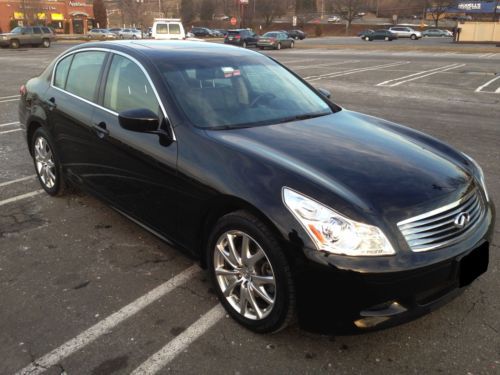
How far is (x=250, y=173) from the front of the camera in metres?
2.68

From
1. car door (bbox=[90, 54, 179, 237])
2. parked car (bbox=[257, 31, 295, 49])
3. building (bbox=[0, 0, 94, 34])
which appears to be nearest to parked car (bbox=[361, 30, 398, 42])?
parked car (bbox=[257, 31, 295, 49])

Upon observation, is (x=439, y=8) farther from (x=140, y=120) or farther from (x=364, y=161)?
(x=140, y=120)

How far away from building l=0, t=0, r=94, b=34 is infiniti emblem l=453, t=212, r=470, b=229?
64.1 metres

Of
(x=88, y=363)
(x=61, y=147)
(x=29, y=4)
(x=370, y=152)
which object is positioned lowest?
(x=88, y=363)

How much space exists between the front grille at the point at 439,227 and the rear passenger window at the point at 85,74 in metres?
2.84

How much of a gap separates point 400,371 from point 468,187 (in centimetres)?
117

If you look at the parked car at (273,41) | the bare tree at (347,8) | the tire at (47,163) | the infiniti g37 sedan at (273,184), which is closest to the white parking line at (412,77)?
the infiniti g37 sedan at (273,184)

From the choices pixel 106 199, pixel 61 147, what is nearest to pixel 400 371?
pixel 106 199

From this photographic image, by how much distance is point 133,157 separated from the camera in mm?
3422

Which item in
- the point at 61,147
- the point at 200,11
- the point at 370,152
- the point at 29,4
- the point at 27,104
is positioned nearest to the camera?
the point at 370,152

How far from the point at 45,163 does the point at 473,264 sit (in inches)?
163

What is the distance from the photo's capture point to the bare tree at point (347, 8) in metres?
81.6

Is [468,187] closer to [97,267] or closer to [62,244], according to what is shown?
[97,267]

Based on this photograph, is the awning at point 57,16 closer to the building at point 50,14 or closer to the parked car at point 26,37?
the building at point 50,14
